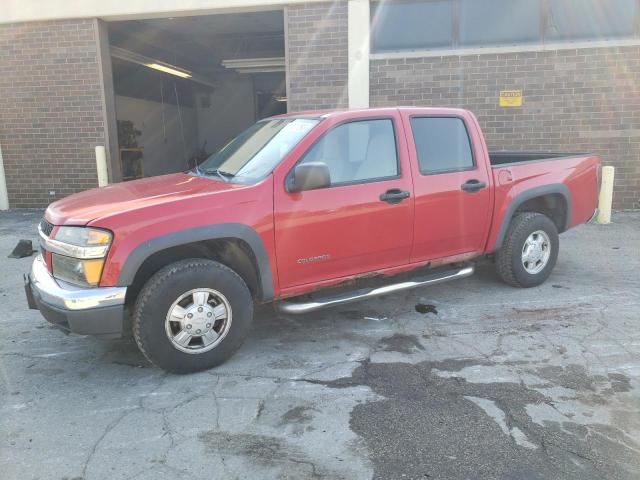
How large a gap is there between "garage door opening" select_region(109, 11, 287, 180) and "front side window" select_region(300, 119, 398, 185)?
798cm

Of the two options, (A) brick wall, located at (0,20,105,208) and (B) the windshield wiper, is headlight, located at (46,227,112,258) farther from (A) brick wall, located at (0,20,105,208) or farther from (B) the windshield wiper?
(A) brick wall, located at (0,20,105,208)

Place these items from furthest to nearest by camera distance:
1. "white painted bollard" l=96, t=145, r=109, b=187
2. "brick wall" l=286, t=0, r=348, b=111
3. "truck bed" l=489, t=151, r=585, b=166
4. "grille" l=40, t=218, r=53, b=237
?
1. "white painted bollard" l=96, t=145, r=109, b=187
2. "brick wall" l=286, t=0, r=348, b=111
3. "truck bed" l=489, t=151, r=585, b=166
4. "grille" l=40, t=218, r=53, b=237

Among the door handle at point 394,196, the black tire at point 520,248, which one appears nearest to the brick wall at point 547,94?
the black tire at point 520,248

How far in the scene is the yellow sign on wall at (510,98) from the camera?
955 cm

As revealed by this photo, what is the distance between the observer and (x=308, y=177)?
3.73m

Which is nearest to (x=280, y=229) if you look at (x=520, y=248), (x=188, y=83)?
(x=520, y=248)

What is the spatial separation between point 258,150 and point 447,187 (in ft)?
5.54

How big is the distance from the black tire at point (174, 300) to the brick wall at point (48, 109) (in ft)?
26.9

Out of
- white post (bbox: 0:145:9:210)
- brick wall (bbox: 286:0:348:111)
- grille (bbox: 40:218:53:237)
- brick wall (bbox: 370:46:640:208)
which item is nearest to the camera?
grille (bbox: 40:218:53:237)

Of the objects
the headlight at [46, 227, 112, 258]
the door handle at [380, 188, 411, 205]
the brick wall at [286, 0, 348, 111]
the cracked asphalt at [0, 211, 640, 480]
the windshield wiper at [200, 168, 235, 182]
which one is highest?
the brick wall at [286, 0, 348, 111]

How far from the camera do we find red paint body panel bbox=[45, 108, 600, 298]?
3477 millimetres

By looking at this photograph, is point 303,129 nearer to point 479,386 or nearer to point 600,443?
point 479,386

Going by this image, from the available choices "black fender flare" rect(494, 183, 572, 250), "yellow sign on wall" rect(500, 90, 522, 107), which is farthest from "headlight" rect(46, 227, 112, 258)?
"yellow sign on wall" rect(500, 90, 522, 107)

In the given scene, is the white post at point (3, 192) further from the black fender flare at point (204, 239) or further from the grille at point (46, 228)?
the black fender flare at point (204, 239)
